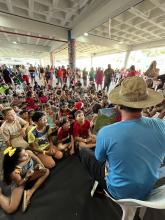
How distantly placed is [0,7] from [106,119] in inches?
217

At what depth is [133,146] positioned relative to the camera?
2.48 feet

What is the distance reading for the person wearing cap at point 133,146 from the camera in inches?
30.1

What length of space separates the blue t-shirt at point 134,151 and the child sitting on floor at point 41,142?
1.28 meters

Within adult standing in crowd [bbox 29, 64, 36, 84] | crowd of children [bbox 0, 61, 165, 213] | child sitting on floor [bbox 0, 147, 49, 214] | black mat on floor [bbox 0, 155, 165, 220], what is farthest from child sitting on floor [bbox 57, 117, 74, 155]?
adult standing in crowd [bbox 29, 64, 36, 84]

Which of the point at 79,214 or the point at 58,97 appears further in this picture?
the point at 58,97

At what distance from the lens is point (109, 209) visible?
1319mm

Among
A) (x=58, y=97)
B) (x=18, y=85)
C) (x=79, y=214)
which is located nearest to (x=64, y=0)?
(x=58, y=97)

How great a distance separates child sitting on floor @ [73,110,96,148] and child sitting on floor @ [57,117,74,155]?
10cm

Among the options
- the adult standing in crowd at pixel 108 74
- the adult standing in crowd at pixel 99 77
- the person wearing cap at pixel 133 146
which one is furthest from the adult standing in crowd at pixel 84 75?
the person wearing cap at pixel 133 146

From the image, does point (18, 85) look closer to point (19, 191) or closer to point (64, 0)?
point (64, 0)

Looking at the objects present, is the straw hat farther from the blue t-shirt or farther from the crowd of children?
the crowd of children

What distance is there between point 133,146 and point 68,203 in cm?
109

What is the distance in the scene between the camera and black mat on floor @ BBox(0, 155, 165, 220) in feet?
4.18

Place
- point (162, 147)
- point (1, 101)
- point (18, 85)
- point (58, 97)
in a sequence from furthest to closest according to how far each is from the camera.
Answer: point (18, 85) < point (58, 97) < point (1, 101) < point (162, 147)
